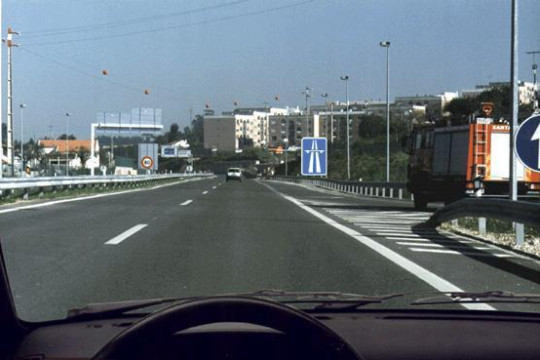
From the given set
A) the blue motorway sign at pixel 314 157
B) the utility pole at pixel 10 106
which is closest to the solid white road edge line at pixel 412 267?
the utility pole at pixel 10 106

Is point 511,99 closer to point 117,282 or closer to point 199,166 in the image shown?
point 117,282

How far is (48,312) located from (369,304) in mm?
3506

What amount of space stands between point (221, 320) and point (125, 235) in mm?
11515

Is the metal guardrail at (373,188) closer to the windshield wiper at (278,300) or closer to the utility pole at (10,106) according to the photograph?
the utility pole at (10,106)

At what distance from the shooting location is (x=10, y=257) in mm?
10305

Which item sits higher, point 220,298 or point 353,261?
point 220,298

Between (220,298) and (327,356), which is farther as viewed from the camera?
(220,298)

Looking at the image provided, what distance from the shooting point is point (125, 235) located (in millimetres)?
13383

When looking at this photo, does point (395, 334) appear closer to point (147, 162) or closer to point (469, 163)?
point (469, 163)

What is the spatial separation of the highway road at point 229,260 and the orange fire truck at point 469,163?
5298 millimetres

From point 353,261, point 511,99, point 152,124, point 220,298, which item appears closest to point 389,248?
point 353,261

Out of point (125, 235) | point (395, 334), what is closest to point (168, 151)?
point (125, 235)

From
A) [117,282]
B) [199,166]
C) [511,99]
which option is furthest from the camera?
[199,166]

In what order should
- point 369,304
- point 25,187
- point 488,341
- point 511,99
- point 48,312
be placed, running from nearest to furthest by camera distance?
1. point 488,341
2. point 369,304
3. point 48,312
4. point 511,99
5. point 25,187
